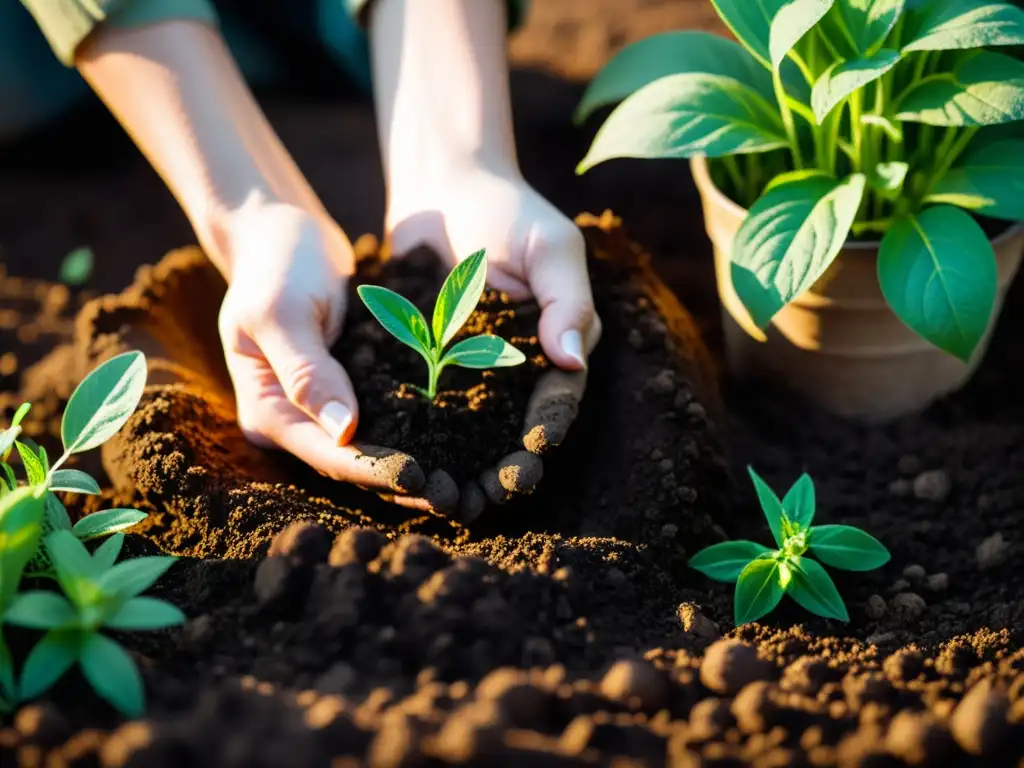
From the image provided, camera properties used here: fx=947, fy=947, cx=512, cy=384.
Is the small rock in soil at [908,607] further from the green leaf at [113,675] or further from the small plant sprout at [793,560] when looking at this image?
the green leaf at [113,675]

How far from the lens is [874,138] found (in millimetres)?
1531

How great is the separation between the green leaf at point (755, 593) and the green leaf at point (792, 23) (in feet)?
2.26

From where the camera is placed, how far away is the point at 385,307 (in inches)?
52.2

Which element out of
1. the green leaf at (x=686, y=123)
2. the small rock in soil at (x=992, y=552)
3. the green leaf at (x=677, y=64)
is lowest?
the small rock in soil at (x=992, y=552)

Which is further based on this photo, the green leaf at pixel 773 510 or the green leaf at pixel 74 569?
the green leaf at pixel 773 510

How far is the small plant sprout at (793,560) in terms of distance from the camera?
4.18 feet

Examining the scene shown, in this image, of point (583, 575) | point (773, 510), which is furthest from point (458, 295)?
point (773, 510)

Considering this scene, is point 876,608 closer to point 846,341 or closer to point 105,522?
point 846,341

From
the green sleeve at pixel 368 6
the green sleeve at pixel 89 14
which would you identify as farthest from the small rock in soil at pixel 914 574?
the green sleeve at pixel 89 14

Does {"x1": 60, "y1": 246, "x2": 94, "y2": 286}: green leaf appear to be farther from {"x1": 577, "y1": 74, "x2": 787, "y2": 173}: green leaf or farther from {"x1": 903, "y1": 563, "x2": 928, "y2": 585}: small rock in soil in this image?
{"x1": 903, "y1": 563, "x2": 928, "y2": 585}: small rock in soil

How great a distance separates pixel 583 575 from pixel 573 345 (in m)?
0.37

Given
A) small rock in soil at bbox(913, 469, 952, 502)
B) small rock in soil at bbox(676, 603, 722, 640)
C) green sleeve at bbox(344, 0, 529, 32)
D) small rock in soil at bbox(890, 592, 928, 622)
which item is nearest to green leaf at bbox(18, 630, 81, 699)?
small rock in soil at bbox(676, 603, 722, 640)

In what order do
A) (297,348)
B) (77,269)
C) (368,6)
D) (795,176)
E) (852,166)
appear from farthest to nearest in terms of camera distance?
(77,269), (368,6), (852,166), (795,176), (297,348)

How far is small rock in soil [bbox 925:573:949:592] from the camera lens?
1.39 meters
